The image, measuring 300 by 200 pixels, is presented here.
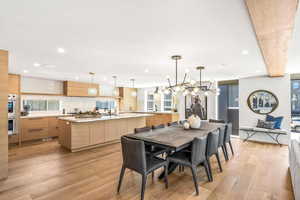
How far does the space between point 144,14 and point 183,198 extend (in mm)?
2411

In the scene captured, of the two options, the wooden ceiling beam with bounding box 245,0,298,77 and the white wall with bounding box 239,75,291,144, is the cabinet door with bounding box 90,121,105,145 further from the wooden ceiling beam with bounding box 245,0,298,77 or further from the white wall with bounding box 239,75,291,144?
the white wall with bounding box 239,75,291,144

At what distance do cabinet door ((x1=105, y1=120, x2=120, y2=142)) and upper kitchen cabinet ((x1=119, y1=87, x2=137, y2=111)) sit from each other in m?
3.30

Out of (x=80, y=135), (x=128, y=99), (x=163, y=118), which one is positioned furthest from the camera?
(x=128, y=99)

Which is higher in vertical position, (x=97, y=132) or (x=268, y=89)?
(x=268, y=89)

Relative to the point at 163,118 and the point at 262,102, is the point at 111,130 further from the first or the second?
the point at 262,102

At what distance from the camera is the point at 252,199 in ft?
6.84

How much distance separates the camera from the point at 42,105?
5.79m

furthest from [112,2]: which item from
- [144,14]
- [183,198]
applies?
[183,198]

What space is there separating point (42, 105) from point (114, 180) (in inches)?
194

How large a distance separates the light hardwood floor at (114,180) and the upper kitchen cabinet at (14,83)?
203 cm

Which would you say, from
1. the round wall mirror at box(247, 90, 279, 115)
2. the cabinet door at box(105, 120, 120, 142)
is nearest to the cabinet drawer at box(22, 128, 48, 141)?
the cabinet door at box(105, 120, 120, 142)

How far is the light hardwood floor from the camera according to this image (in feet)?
7.10

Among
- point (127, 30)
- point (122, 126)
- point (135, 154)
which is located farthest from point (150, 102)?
point (127, 30)

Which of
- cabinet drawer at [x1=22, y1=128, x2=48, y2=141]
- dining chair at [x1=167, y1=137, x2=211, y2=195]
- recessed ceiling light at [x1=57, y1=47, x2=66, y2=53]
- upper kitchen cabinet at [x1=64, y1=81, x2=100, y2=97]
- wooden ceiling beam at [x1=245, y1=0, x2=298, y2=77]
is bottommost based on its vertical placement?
cabinet drawer at [x1=22, y1=128, x2=48, y2=141]
